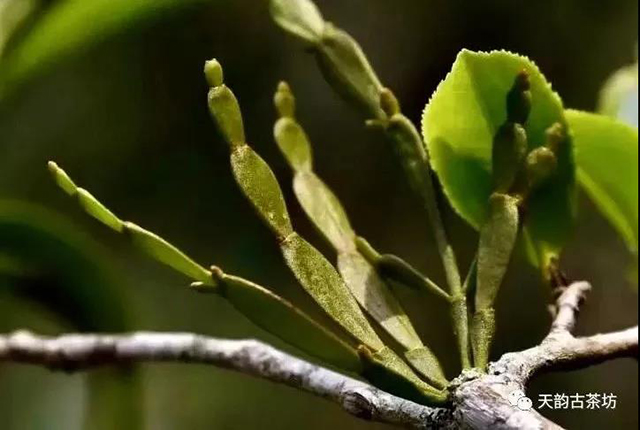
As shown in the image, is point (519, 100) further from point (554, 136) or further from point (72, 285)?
point (72, 285)

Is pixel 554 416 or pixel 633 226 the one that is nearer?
pixel 554 416

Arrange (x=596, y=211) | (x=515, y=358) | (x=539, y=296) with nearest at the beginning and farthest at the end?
(x=515, y=358) < (x=539, y=296) < (x=596, y=211)

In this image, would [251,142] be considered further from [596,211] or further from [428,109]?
[596,211]

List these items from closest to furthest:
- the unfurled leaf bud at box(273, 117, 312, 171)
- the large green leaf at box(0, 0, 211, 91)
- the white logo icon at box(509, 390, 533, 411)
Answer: the white logo icon at box(509, 390, 533, 411) → the unfurled leaf bud at box(273, 117, 312, 171) → the large green leaf at box(0, 0, 211, 91)

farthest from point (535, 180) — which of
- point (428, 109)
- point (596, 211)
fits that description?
point (596, 211)

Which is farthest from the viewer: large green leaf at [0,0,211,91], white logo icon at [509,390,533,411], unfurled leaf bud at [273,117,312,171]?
large green leaf at [0,0,211,91]

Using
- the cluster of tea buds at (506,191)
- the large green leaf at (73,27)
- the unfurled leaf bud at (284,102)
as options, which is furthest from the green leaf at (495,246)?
the large green leaf at (73,27)

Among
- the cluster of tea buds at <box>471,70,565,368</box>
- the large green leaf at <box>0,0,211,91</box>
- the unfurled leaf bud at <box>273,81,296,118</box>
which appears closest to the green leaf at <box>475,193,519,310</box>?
the cluster of tea buds at <box>471,70,565,368</box>

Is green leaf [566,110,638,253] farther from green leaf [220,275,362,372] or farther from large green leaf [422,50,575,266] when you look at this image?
green leaf [220,275,362,372]
